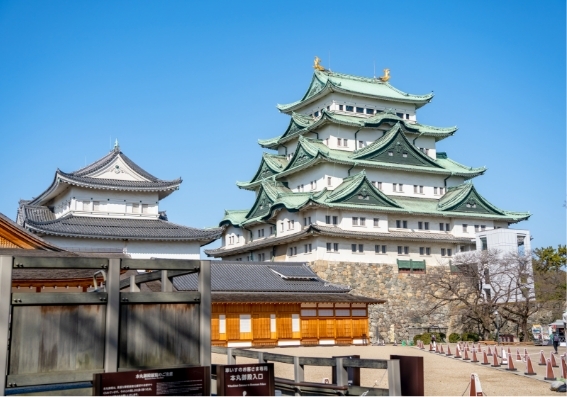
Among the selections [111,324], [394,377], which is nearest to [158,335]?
[111,324]

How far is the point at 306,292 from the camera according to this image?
4034 centimetres

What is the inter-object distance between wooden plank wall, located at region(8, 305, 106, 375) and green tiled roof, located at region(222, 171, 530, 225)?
3971cm

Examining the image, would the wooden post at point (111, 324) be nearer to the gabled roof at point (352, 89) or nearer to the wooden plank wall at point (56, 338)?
the wooden plank wall at point (56, 338)

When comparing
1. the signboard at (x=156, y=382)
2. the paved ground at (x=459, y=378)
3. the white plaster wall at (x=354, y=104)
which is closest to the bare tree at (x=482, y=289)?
the white plaster wall at (x=354, y=104)

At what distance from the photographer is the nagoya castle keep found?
49.7 m

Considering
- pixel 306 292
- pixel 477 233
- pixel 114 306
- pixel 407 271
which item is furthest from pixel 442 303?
pixel 114 306

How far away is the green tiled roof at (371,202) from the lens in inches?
1983

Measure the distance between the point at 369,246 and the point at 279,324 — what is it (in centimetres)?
1534

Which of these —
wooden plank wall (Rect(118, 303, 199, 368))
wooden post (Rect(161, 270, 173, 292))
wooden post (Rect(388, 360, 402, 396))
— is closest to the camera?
wooden plank wall (Rect(118, 303, 199, 368))

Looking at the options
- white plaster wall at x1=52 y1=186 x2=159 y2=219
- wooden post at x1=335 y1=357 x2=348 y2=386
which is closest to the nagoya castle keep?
white plaster wall at x1=52 y1=186 x2=159 y2=219

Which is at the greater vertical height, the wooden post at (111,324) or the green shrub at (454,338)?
the wooden post at (111,324)

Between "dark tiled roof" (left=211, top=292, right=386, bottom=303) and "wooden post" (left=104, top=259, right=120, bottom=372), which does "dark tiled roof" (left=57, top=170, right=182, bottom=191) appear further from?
"wooden post" (left=104, top=259, right=120, bottom=372)

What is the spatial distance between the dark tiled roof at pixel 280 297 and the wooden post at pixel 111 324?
26.0 meters

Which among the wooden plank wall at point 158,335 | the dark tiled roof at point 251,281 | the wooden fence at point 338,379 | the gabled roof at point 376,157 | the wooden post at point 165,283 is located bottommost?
the wooden fence at point 338,379
